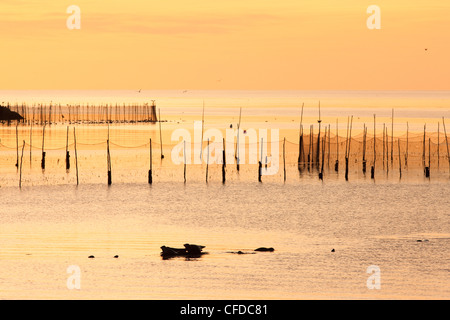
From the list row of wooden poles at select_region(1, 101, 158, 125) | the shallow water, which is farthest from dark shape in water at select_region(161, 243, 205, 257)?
row of wooden poles at select_region(1, 101, 158, 125)

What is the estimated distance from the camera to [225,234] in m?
35.2

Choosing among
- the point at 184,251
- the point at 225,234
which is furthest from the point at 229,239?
the point at 184,251

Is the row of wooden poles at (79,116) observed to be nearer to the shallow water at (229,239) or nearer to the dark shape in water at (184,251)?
the shallow water at (229,239)

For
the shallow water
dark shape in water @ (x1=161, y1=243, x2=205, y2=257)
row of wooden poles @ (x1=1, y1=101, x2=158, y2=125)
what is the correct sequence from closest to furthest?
the shallow water < dark shape in water @ (x1=161, y1=243, x2=205, y2=257) < row of wooden poles @ (x1=1, y1=101, x2=158, y2=125)

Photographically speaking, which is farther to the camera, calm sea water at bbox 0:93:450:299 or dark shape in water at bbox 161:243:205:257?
dark shape in water at bbox 161:243:205:257

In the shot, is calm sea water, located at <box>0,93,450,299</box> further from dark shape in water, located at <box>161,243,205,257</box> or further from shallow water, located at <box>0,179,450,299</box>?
dark shape in water, located at <box>161,243,205,257</box>

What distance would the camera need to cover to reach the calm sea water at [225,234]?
25.1 metres

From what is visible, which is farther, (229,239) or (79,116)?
(79,116)

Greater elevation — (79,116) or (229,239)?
(79,116)

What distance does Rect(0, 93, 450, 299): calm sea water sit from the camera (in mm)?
25141

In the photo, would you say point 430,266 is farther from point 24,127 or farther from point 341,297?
point 24,127

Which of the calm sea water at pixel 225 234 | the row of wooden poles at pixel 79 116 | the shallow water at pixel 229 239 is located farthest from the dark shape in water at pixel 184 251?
the row of wooden poles at pixel 79 116

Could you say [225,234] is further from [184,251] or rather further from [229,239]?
[184,251]

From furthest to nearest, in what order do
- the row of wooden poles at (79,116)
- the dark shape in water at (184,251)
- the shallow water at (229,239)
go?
the row of wooden poles at (79,116)
the dark shape in water at (184,251)
the shallow water at (229,239)
